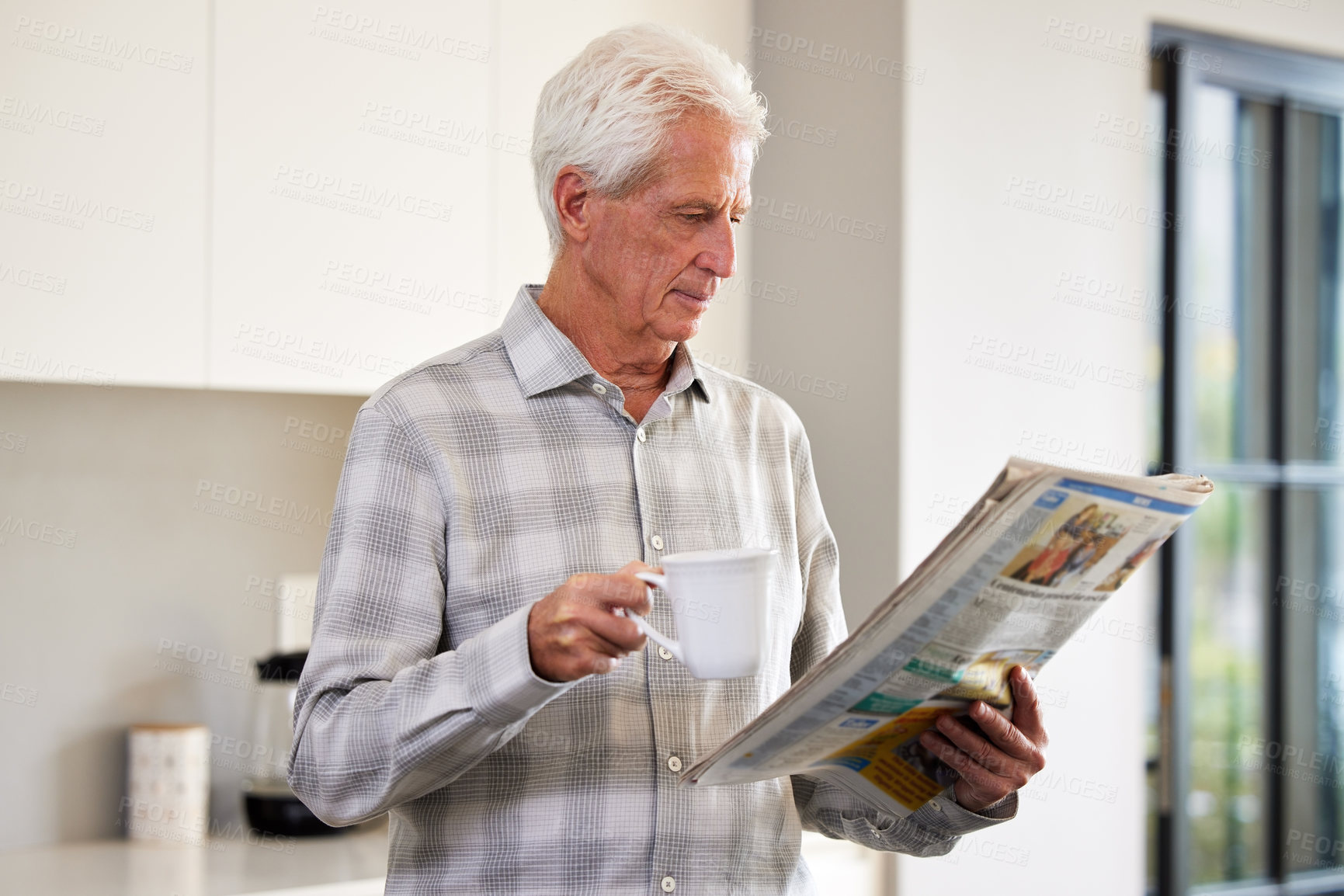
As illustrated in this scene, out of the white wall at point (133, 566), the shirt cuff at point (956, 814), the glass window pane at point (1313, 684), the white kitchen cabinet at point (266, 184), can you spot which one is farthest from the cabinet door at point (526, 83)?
the glass window pane at point (1313, 684)

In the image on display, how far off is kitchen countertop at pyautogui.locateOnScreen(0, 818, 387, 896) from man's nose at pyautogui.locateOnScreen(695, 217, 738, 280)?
108cm

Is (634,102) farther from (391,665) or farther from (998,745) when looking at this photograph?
(998,745)

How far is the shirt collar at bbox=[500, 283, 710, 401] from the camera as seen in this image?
1.12 metres

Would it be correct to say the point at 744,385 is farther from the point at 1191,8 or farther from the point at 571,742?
the point at 1191,8

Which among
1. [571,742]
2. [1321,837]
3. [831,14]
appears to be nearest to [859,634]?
[571,742]

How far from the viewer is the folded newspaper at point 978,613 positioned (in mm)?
784

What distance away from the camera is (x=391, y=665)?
955 mm

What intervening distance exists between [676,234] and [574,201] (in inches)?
4.5

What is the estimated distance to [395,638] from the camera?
3.19ft

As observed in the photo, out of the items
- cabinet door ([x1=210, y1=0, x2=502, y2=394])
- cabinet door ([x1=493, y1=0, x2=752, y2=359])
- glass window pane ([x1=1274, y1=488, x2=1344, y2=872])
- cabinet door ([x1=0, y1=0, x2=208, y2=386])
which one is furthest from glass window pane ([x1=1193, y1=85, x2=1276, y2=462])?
cabinet door ([x1=0, y1=0, x2=208, y2=386])

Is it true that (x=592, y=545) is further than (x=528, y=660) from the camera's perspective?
Yes

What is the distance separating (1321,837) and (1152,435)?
0.96 m

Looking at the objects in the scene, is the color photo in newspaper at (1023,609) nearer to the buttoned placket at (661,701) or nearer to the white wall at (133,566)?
the buttoned placket at (661,701)

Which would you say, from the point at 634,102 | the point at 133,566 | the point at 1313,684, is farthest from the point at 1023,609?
the point at 1313,684
